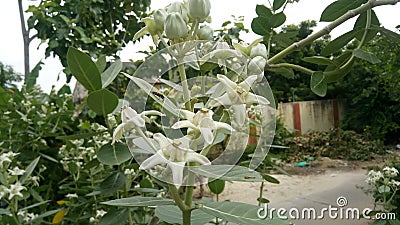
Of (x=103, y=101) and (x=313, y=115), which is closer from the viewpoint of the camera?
(x=103, y=101)

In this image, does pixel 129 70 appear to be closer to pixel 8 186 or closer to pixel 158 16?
pixel 8 186

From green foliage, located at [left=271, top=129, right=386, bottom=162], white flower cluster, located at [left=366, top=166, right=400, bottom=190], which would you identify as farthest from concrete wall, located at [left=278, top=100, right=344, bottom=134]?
white flower cluster, located at [left=366, top=166, right=400, bottom=190]

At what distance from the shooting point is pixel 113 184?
46 centimetres

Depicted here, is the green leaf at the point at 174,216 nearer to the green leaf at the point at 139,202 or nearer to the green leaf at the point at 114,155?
the green leaf at the point at 139,202

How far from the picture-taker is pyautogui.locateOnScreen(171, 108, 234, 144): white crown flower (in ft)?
0.67

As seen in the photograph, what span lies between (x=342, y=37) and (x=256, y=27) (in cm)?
9

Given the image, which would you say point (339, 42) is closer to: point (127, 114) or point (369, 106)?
point (127, 114)

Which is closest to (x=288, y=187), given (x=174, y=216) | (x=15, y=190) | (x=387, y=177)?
(x=387, y=177)

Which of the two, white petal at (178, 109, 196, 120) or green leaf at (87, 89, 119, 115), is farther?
green leaf at (87, 89, 119, 115)

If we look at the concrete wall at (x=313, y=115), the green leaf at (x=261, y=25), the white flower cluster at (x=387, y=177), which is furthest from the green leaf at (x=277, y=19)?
the concrete wall at (x=313, y=115)

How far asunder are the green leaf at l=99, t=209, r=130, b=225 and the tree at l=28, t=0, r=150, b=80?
869 mm

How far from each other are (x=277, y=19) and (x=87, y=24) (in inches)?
46.0

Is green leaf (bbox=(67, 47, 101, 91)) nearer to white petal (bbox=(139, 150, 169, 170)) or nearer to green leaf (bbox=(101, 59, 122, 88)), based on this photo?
green leaf (bbox=(101, 59, 122, 88))

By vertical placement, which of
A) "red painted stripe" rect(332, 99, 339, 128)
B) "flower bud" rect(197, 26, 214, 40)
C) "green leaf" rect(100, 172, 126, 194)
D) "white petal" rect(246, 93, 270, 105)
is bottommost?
"red painted stripe" rect(332, 99, 339, 128)
